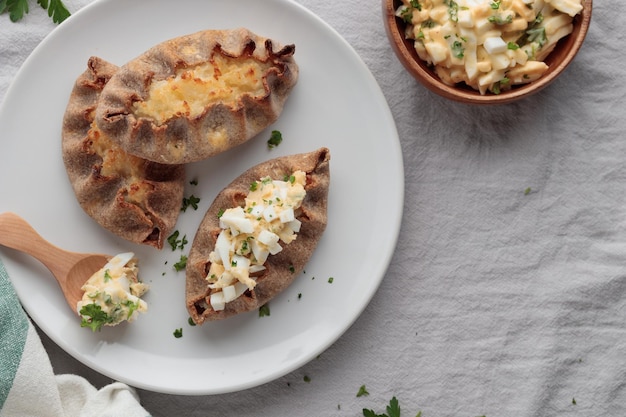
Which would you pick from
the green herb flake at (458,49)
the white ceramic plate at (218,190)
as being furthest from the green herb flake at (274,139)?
the green herb flake at (458,49)

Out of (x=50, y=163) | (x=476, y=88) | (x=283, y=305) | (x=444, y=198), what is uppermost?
(x=476, y=88)

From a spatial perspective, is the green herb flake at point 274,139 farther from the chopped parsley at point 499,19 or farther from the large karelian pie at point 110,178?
the chopped parsley at point 499,19

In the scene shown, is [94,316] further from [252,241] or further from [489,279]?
[489,279]

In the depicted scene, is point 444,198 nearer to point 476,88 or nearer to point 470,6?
point 476,88

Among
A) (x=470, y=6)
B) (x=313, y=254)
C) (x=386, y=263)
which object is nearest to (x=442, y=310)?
(x=386, y=263)

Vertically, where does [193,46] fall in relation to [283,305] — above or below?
above

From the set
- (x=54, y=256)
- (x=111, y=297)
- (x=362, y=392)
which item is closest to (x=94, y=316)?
(x=111, y=297)
